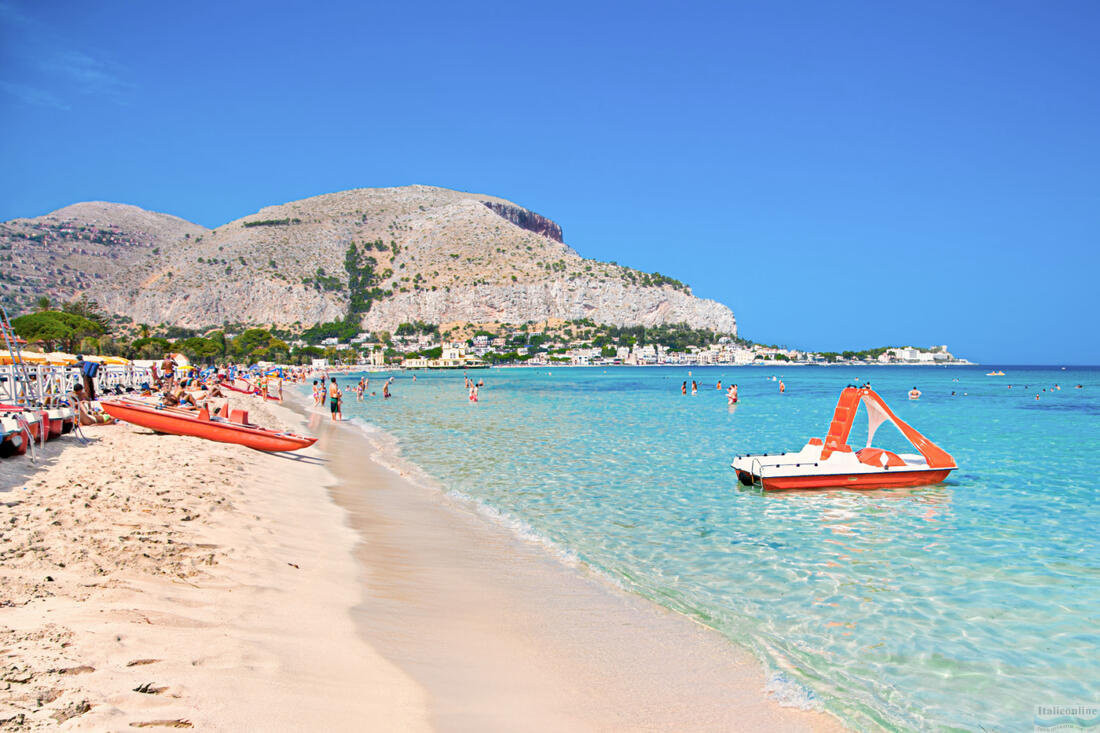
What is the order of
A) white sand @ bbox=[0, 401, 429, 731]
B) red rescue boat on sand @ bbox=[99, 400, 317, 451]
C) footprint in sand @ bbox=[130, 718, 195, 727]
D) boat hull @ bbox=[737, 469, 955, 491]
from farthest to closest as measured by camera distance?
→ red rescue boat on sand @ bbox=[99, 400, 317, 451] → boat hull @ bbox=[737, 469, 955, 491] → white sand @ bbox=[0, 401, 429, 731] → footprint in sand @ bbox=[130, 718, 195, 727]

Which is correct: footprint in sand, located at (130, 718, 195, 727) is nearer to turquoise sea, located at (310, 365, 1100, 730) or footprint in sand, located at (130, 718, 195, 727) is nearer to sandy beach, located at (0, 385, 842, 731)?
sandy beach, located at (0, 385, 842, 731)

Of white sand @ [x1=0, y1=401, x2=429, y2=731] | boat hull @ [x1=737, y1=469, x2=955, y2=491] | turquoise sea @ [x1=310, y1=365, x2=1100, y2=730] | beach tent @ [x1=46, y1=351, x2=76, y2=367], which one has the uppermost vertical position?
beach tent @ [x1=46, y1=351, x2=76, y2=367]

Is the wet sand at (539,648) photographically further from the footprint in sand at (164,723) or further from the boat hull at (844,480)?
the boat hull at (844,480)

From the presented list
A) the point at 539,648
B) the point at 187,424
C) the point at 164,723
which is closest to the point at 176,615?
the point at 164,723

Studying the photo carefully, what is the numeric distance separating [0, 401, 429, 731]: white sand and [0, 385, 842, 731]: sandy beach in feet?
0.06

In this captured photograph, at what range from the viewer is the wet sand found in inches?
170

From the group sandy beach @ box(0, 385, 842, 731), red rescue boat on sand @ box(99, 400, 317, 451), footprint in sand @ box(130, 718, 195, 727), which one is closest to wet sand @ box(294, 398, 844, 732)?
sandy beach @ box(0, 385, 842, 731)

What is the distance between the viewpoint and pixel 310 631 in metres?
5.04

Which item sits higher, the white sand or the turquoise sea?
the white sand

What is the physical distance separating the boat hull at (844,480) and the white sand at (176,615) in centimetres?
798

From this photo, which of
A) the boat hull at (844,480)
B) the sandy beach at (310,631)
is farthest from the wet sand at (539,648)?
the boat hull at (844,480)

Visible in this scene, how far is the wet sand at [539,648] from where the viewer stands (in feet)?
14.2

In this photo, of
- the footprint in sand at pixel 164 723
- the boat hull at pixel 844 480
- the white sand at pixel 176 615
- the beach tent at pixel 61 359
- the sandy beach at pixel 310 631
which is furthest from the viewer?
the beach tent at pixel 61 359

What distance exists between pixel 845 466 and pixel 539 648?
374 inches
